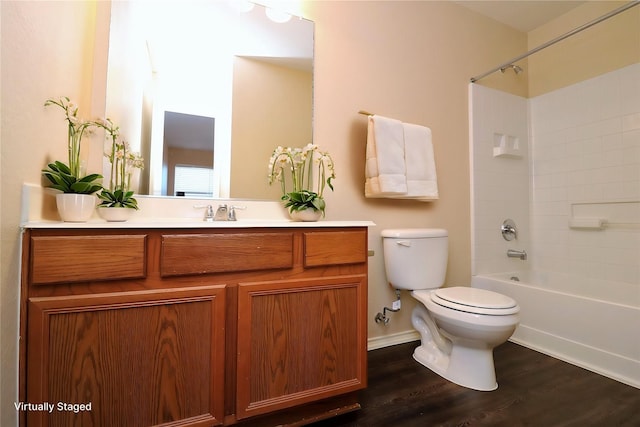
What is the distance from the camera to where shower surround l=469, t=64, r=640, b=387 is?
179cm

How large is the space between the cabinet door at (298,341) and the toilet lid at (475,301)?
51 cm

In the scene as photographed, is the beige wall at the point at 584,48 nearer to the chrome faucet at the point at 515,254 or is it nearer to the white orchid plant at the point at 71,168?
the chrome faucet at the point at 515,254

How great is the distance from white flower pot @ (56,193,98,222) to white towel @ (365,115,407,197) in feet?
4.20

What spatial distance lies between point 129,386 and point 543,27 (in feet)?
11.7

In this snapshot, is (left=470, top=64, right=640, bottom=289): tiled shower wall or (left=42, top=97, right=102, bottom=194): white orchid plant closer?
(left=42, top=97, right=102, bottom=194): white orchid plant

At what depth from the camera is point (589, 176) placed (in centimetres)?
206

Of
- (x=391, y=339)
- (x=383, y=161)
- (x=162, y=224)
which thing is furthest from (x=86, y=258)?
(x=391, y=339)

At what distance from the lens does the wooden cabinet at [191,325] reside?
77 centimetres

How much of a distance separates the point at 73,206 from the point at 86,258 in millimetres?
225

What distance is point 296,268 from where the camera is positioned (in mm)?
1071

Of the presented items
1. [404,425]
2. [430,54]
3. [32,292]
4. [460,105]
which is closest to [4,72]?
[32,292]

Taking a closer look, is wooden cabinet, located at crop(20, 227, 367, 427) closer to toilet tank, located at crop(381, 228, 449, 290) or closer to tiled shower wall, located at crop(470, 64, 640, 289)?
toilet tank, located at crop(381, 228, 449, 290)

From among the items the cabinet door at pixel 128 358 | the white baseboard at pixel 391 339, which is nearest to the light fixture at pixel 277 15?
the cabinet door at pixel 128 358

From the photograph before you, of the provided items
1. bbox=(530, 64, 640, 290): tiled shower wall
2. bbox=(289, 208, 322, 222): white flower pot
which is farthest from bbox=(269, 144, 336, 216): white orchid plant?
bbox=(530, 64, 640, 290): tiled shower wall
